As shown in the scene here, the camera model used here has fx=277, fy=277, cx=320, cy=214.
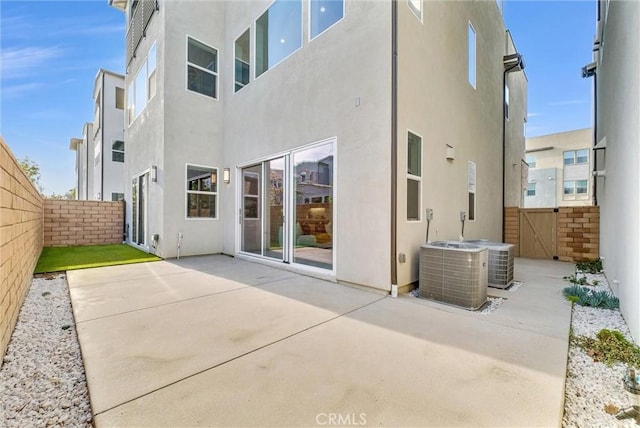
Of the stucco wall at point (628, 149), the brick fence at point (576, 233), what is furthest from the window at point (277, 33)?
the brick fence at point (576, 233)

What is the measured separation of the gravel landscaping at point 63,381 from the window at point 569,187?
71.0 ft

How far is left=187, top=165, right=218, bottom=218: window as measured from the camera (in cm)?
755

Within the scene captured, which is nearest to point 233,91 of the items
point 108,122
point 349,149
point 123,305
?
point 349,149

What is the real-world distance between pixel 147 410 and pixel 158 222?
6600mm

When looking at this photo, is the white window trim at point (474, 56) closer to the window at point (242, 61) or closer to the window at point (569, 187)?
the window at point (242, 61)

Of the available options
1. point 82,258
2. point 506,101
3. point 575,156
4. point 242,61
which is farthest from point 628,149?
point 575,156

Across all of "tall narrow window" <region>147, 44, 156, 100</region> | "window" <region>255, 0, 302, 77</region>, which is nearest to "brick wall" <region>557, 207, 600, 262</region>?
"window" <region>255, 0, 302, 77</region>

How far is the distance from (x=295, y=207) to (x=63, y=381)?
164 inches

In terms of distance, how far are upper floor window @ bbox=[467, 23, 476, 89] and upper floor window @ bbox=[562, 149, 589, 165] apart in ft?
58.8

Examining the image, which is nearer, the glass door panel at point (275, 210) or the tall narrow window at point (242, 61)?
the glass door panel at point (275, 210)

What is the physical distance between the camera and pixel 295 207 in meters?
5.68

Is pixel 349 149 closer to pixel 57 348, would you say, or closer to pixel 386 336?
pixel 386 336

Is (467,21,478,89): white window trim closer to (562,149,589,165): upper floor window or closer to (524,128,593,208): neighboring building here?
(524,128,593,208): neighboring building

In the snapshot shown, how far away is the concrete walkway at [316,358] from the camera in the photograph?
165 cm
